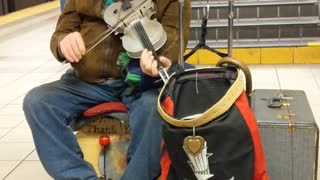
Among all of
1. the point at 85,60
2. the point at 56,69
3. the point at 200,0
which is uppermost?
the point at 85,60

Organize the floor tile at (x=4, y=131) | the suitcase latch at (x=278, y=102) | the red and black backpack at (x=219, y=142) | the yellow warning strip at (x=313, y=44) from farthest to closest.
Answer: the yellow warning strip at (x=313, y=44) → the floor tile at (x=4, y=131) → the suitcase latch at (x=278, y=102) → the red and black backpack at (x=219, y=142)

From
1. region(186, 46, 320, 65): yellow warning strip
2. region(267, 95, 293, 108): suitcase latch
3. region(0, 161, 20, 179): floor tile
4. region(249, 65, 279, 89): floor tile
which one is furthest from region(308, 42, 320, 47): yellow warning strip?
region(0, 161, 20, 179): floor tile

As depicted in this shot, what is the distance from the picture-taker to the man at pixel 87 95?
68.5 inches

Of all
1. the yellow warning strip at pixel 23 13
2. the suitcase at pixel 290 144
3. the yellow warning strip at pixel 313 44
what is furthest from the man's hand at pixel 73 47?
the yellow warning strip at pixel 23 13

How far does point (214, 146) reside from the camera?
1.46 m

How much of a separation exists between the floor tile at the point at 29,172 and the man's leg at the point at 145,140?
739 mm

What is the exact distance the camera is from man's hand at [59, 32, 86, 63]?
1.78 m

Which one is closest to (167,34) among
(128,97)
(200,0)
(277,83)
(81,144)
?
(128,97)

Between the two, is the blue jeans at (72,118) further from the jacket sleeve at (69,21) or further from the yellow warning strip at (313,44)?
the yellow warning strip at (313,44)

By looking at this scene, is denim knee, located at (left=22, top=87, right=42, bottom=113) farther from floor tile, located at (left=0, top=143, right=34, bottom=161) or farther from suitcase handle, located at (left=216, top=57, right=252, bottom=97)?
floor tile, located at (left=0, top=143, right=34, bottom=161)

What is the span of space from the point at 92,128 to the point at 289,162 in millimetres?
697

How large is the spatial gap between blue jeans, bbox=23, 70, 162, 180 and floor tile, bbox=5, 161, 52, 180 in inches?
22.3

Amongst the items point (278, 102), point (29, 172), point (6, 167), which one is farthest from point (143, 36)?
point (6, 167)

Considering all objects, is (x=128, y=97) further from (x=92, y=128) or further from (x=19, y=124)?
(x=19, y=124)
